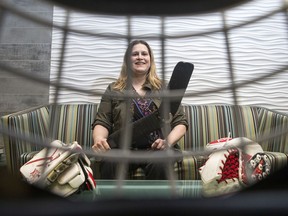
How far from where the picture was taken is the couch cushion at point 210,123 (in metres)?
1.94

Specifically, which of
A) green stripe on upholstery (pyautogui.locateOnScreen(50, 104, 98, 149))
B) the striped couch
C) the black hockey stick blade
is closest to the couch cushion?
the striped couch

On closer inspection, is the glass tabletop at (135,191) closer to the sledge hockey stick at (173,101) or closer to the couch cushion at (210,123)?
the sledge hockey stick at (173,101)

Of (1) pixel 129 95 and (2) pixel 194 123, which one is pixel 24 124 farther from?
(1) pixel 129 95

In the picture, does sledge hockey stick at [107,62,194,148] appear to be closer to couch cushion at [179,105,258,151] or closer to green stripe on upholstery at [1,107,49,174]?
green stripe on upholstery at [1,107,49,174]

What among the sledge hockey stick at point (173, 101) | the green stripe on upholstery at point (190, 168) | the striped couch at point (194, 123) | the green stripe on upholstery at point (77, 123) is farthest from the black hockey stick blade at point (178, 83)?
the green stripe on upholstery at point (77, 123)

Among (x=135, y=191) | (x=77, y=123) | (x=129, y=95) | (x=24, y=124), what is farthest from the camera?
(x=77, y=123)

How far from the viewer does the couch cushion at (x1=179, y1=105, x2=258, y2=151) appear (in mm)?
1943

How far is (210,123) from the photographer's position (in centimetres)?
204

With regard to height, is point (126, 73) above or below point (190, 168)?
above

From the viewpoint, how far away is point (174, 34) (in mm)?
246

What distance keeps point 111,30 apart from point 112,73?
0.10 meters

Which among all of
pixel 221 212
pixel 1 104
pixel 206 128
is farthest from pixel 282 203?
pixel 1 104

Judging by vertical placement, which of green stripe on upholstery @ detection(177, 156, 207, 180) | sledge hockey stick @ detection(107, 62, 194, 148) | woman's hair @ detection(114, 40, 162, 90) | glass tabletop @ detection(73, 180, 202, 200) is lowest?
green stripe on upholstery @ detection(177, 156, 207, 180)

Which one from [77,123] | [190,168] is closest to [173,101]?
[190,168]
